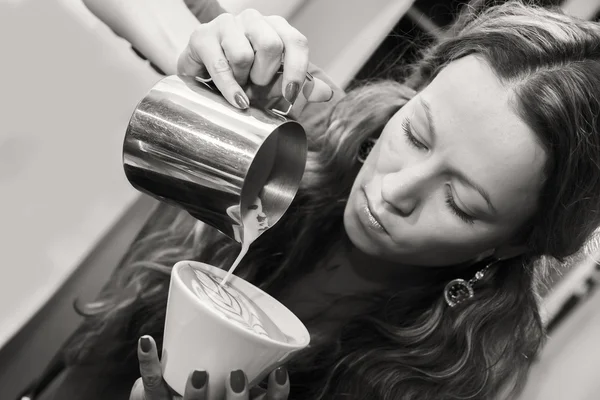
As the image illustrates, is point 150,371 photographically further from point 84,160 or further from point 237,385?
point 84,160

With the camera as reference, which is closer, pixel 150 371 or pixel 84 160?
pixel 150 371

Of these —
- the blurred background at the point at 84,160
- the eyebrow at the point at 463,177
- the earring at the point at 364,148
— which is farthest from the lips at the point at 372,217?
the blurred background at the point at 84,160

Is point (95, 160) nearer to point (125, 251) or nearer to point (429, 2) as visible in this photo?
point (125, 251)

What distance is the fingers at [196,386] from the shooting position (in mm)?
656

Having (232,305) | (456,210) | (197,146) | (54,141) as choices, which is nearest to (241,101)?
(197,146)

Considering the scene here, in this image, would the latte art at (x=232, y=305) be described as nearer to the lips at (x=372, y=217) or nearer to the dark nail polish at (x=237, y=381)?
the dark nail polish at (x=237, y=381)

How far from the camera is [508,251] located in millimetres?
998

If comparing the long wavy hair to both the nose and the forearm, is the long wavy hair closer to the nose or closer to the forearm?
the nose

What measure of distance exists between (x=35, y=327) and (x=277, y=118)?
739 mm

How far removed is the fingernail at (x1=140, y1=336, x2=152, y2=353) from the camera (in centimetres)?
68

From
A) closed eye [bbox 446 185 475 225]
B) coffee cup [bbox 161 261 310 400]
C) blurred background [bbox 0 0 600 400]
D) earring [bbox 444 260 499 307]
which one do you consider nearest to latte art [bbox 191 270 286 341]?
coffee cup [bbox 161 261 310 400]

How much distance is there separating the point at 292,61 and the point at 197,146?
174 mm

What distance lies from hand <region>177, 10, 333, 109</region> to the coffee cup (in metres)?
0.23

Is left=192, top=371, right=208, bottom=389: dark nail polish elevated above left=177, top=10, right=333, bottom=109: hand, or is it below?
below
